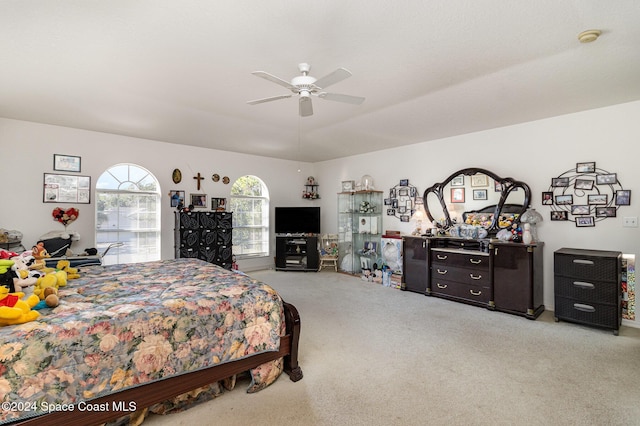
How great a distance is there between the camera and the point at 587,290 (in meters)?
3.33

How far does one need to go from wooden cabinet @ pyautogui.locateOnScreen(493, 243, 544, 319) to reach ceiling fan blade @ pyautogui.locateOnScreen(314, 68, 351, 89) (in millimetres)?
3171

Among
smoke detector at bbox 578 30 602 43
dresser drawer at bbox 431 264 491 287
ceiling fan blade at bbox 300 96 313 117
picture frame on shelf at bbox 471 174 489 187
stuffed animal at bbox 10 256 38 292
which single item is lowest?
dresser drawer at bbox 431 264 491 287

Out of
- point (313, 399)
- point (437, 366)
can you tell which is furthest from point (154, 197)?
point (437, 366)

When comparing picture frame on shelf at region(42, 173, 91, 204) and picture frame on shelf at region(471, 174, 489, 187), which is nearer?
picture frame on shelf at region(42, 173, 91, 204)

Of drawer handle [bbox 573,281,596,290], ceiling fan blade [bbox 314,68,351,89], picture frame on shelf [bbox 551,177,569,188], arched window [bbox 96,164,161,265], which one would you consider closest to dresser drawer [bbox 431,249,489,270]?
drawer handle [bbox 573,281,596,290]

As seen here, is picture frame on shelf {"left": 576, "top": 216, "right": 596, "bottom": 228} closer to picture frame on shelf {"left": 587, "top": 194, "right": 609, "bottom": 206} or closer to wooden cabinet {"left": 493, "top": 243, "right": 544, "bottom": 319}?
picture frame on shelf {"left": 587, "top": 194, "right": 609, "bottom": 206}

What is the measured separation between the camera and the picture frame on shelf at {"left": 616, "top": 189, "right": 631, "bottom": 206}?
11.4ft

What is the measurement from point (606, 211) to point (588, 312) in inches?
49.5

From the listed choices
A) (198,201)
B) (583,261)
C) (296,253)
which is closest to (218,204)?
(198,201)

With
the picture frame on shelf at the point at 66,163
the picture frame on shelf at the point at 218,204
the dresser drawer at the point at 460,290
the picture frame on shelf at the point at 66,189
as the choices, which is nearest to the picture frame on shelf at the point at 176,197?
the picture frame on shelf at the point at 218,204

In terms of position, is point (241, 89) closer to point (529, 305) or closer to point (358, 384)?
point (358, 384)

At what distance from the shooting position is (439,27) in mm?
2074

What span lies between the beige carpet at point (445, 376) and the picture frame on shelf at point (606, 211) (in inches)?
51.8

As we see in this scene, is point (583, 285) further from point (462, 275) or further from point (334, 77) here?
point (334, 77)
